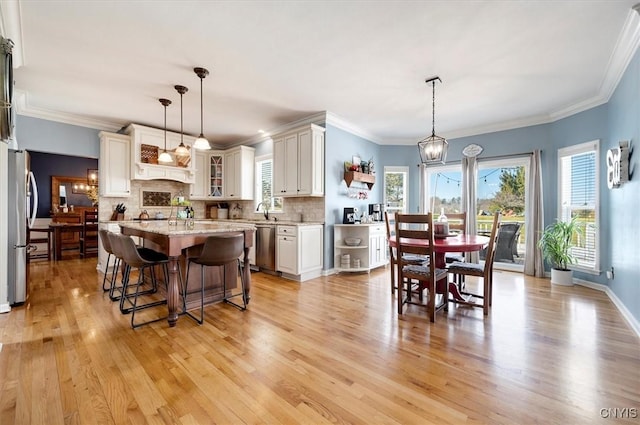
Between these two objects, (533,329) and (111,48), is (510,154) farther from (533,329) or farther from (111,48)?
→ (111,48)

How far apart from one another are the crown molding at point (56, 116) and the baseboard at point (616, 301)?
748 cm

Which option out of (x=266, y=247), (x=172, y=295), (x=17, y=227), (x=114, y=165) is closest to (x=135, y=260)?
(x=172, y=295)

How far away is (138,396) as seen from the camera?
5.45 ft

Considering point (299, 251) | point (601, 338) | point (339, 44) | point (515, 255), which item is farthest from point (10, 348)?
point (515, 255)

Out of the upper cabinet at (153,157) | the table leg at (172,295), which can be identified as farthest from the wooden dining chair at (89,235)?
the table leg at (172,295)

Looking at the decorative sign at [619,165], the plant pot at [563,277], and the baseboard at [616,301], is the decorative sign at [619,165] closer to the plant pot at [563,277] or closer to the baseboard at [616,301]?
the baseboard at [616,301]

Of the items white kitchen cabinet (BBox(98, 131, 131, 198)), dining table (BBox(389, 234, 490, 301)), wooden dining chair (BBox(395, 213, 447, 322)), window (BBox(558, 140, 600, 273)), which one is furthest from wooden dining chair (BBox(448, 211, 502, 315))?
white kitchen cabinet (BBox(98, 131, 131, 198))

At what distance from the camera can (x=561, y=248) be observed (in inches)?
162

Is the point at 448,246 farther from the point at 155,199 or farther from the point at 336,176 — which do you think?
the point at 155,199

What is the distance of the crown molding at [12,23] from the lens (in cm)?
219

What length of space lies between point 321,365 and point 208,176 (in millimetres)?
5312

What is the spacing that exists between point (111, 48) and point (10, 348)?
275 centimetres

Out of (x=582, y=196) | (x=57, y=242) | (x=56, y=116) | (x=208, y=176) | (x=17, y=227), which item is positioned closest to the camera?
(x=17, y=227)

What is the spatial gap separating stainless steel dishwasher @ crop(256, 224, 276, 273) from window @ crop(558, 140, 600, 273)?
4.64m
